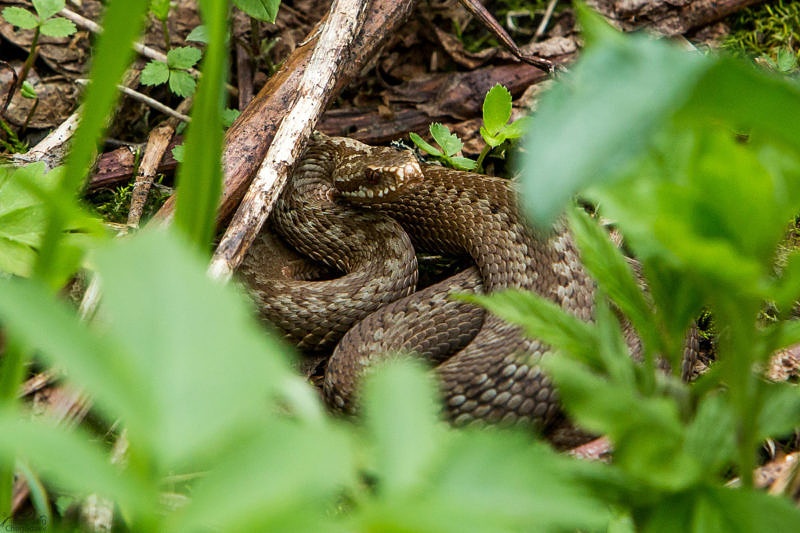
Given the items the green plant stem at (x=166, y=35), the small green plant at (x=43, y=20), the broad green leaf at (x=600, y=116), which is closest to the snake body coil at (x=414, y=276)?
the green plant stem at (x=166, y=35)

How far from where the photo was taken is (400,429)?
103 centimetres

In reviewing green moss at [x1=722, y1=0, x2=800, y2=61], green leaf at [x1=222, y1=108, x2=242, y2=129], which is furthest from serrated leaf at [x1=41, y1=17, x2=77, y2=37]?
green moss at [x1=722, y1=0, x2=800, y2=61]

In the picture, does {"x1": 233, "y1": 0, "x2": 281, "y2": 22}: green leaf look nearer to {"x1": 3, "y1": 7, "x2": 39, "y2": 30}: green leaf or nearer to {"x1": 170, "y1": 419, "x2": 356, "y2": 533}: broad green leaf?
{"x1": 3, "y1": 7, "x2": 39, "y2": 30}: green leaf

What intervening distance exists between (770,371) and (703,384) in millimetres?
2167

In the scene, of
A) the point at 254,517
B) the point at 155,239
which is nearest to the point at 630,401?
the point at 254,517

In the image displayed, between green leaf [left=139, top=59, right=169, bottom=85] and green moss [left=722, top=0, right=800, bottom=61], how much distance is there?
4.22 meters


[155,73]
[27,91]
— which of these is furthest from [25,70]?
[155,73]

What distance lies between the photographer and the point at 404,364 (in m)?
1.13

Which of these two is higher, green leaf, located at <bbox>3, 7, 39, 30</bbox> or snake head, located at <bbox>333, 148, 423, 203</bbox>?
green leaf, located at <bbox>3, 7, 39, 30</bbox>

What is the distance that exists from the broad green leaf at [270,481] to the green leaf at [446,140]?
3.87 metres

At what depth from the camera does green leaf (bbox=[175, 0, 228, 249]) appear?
1.56 m

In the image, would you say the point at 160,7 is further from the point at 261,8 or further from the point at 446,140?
the point at 446,140

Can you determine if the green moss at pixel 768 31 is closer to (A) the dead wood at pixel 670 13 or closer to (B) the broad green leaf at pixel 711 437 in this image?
(A) the dead wood at pixel 670 13

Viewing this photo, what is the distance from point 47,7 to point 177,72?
0.86m
